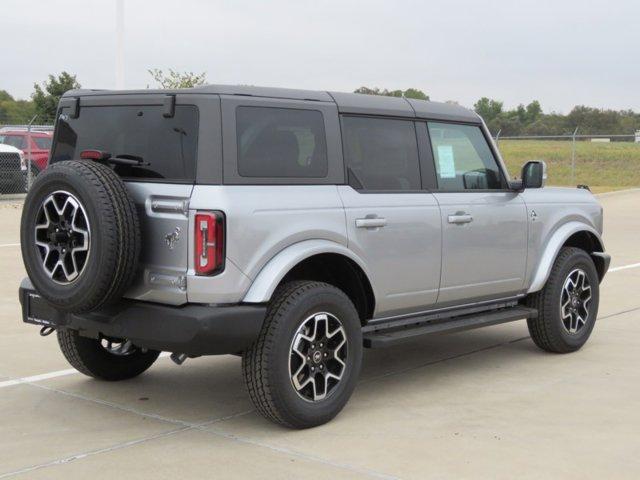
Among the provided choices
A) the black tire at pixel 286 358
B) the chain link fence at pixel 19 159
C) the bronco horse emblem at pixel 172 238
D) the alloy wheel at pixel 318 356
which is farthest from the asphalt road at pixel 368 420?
the chain link fence at pixel 19 159

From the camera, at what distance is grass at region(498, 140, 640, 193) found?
35072mm

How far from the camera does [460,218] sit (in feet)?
20.1

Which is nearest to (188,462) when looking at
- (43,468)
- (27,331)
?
(43,468)

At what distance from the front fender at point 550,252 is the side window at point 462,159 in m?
0.65

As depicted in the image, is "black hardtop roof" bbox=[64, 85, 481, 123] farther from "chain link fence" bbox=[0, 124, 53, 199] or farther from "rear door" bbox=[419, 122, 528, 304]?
"chain link fence" bbox=[0, 124, 53, 199]

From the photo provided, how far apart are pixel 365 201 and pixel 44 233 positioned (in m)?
1.86

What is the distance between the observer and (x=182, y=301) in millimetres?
4836

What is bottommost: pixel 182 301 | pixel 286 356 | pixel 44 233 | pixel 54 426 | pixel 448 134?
pixel 54 426

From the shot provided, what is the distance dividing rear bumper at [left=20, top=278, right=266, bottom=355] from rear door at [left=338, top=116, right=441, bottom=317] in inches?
36.5

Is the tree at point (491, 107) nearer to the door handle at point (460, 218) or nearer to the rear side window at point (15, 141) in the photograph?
the rear side window at point (15, 141)

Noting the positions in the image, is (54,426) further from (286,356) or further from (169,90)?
(169,90)

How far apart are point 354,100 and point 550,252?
2109mm

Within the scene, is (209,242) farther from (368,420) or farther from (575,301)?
(575,301)

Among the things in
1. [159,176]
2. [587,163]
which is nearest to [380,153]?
[159,176]
